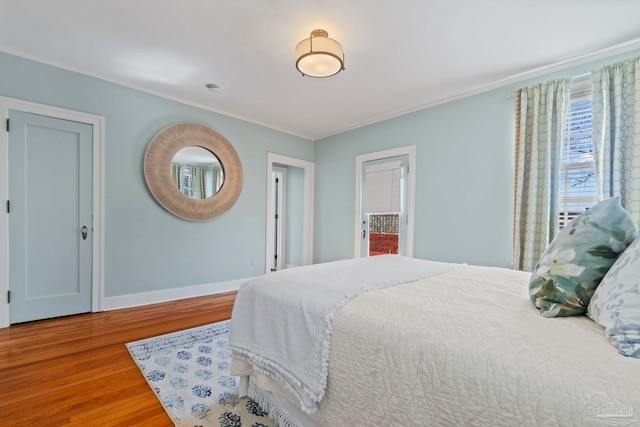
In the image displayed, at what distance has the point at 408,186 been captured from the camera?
12.7 feet

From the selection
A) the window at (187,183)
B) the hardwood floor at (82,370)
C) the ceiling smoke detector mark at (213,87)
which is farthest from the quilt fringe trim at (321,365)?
the ceiling smoke detector mark at (213,87)

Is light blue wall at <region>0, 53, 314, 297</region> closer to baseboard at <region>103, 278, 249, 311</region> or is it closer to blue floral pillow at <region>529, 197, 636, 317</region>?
baseboard at <region>103, 278, 249, 311</region>

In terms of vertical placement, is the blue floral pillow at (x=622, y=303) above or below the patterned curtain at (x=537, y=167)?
below

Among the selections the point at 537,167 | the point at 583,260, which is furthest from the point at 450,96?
the point at 583,260

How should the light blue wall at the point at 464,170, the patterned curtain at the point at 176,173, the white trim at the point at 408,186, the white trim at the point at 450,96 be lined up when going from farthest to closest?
the white trim at the point at 408,186 < the patterned curtain at the point at 176,173 < the light blue wall at the point at 464,170 < the white trim at the point at 450,96

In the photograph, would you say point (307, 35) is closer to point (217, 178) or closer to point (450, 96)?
point (450, 96)

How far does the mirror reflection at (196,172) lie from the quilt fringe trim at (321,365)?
272cm

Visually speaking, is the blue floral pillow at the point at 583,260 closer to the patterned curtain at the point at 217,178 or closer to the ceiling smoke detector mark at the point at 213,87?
the ceiling smoke detector mark at the point at 213,87

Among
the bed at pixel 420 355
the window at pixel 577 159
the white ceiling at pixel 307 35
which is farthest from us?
the window at pixel 577 159

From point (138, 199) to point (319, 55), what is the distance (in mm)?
2643

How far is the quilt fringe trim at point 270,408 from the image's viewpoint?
1341 millimetres

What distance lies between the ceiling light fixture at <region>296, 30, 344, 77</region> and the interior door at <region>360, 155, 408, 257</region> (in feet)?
6.60

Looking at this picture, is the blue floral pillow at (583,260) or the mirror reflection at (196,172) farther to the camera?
the mirror reflection at (196,172)

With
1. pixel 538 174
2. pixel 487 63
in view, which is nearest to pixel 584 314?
pixel 538 174
